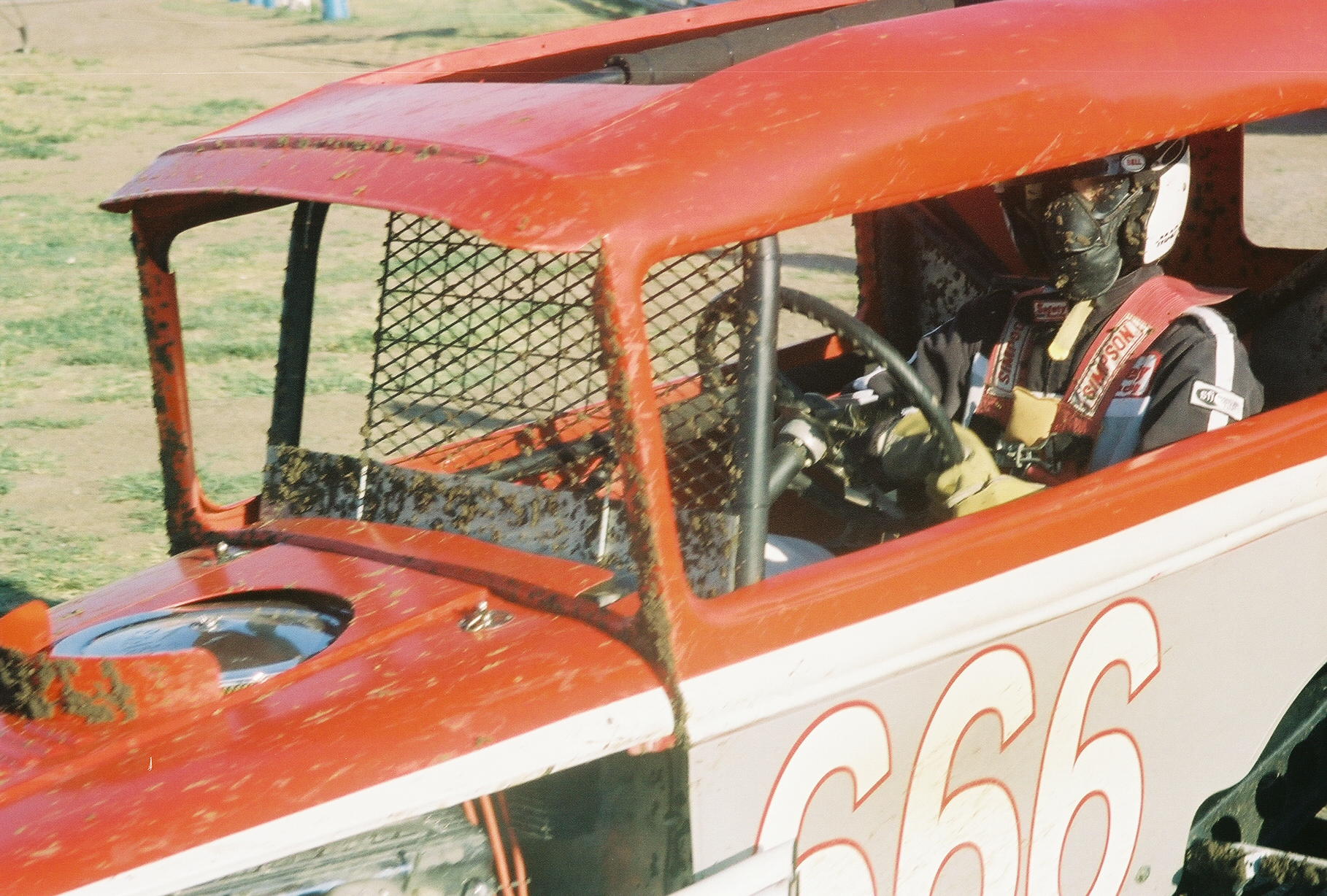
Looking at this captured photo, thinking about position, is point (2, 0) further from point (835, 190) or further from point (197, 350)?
point (835, 190)

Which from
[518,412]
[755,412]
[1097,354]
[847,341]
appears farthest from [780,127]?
[1097,354]

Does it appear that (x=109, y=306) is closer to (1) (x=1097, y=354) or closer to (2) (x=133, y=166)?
(2) (x=133, y=166)

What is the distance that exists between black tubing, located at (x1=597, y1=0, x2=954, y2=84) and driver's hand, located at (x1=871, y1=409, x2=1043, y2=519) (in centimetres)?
73

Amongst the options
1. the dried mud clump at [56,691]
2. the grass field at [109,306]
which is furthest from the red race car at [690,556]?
the grass field at [109,306]

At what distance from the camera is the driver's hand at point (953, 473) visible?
7.81ft

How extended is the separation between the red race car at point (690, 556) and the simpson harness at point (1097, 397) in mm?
11

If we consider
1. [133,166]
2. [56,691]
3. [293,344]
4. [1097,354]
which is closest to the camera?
[56,691]

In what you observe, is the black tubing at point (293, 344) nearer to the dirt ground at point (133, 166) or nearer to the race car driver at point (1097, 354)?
→ the race car driver at point (1097, 354)

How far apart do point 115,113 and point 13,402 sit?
28.5 feet

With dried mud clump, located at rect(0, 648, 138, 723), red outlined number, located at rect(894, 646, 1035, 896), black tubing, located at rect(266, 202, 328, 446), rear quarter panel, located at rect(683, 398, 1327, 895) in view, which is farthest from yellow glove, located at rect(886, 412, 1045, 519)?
dried mud clump, located at rect(0, 648, 138, 723)

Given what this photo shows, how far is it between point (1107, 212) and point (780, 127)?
3.48 feet

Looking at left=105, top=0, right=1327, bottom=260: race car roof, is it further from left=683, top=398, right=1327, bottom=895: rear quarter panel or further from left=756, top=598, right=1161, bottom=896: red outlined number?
left=756, top=598, right=1161, bottom=896: red outlined number

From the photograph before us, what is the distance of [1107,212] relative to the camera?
8.61 feet

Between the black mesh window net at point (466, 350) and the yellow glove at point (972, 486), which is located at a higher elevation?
the black mesh window net at point (466, 350)
